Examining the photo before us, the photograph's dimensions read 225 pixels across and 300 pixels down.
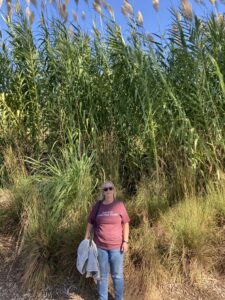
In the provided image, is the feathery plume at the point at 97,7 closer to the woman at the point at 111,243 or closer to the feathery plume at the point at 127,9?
the feathery plume at the point at 127,9

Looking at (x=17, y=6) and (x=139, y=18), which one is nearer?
(x=139, y=18)

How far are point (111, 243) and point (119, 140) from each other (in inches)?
100

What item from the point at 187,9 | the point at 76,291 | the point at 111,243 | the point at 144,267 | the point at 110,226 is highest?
the point at 187,9

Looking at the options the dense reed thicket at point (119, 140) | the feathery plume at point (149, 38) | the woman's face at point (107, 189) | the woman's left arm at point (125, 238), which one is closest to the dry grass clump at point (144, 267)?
the dense reed thicket at point (119, 140)

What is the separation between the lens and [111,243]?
14.8ft

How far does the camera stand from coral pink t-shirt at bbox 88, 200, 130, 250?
4.53 meters

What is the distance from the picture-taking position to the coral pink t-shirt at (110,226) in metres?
4.53

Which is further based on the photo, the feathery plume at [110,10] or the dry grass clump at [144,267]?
the feathery plume at [110,10]

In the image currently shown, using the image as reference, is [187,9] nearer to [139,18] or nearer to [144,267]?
[139,18]

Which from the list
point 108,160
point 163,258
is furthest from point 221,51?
point 163,258

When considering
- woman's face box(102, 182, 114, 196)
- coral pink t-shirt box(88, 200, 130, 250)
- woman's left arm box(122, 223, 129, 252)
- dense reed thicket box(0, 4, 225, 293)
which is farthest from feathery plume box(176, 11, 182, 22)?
woman's left arm box(122, 223, 129, 252)

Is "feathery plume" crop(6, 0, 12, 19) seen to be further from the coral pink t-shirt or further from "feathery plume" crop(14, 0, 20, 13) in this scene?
the coral pink t-shirt

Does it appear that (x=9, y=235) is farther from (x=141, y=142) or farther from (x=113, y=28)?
(x=113, y=28)

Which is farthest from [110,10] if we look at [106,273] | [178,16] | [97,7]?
[106,273]
